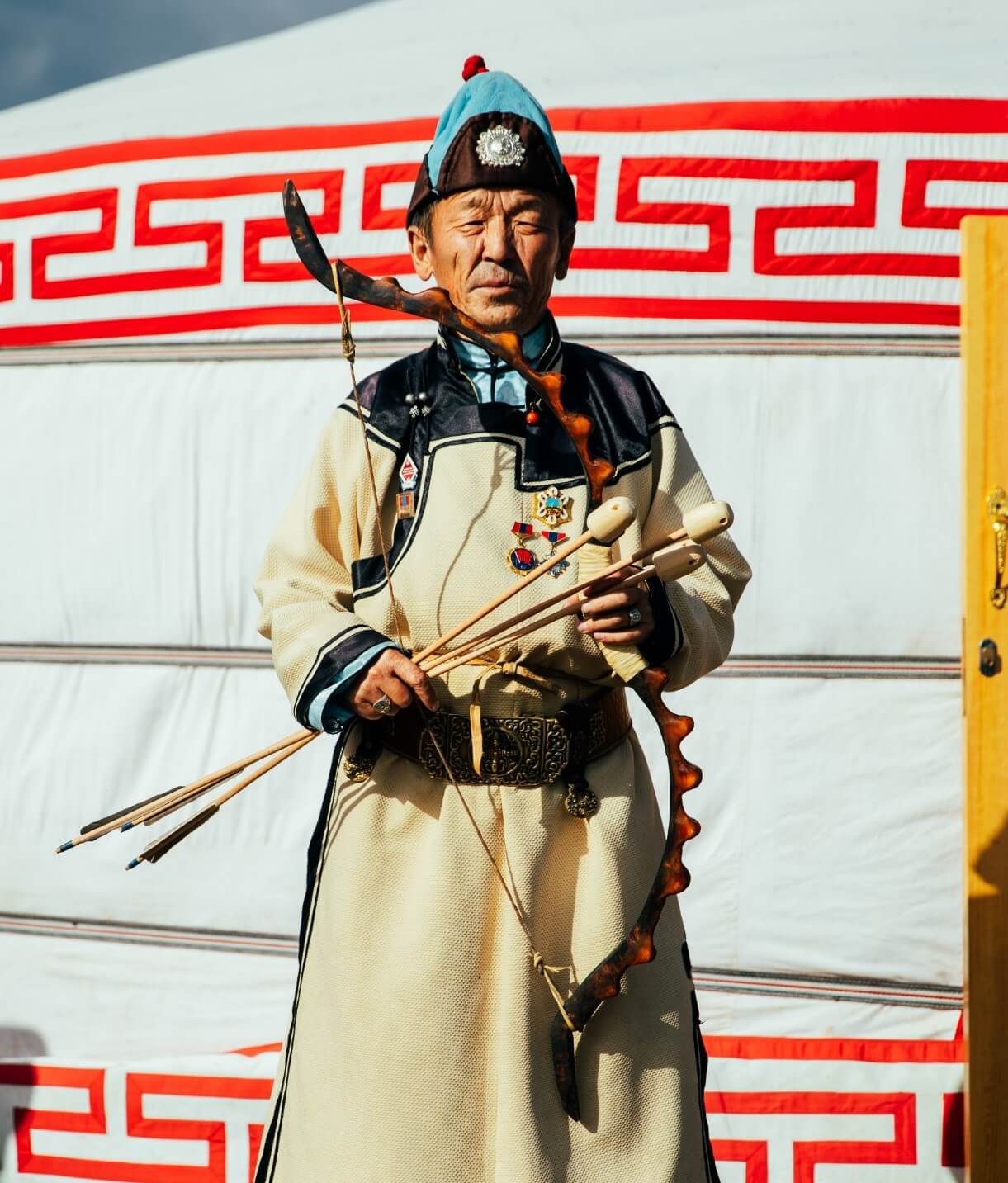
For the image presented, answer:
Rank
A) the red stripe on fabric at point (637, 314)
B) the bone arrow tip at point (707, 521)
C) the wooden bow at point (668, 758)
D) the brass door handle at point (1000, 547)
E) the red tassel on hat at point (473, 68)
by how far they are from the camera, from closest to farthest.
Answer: the bone arrow tip at point (707, 521), the wooden bow at point (668, 758), the red tassel on hat at point (473, 68), the brass door handle at point (1000, 547), the red stripe on fabric at point (637, 314)

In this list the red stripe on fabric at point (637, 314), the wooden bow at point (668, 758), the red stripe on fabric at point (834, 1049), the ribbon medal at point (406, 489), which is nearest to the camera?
the wooden bow at point (668, 758)

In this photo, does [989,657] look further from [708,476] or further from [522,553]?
[522,553]

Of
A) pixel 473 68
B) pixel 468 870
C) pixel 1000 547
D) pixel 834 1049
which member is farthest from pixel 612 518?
pixel 834 1049

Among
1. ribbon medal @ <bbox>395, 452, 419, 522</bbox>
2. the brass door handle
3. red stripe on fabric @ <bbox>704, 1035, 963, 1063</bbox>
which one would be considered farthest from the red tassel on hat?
red stripe on fabric @ <bbox>704, 1035, 963, 1063</bbox>

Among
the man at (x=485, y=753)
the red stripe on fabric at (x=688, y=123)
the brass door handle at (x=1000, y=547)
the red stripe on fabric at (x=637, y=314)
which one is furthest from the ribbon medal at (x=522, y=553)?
the red stripe on fabric at (x=688, y=123)

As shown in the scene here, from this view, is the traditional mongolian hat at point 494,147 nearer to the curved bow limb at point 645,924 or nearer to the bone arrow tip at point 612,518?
the bone arrow tip at point 612,518

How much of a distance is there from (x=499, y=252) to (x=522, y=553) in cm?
30

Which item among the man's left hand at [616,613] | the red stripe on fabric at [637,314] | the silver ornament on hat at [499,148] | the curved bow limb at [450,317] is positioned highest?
the red stripe on fabric at [637,314]

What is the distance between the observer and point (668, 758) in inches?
62.1

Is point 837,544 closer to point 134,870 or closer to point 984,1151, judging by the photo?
point 984,1151

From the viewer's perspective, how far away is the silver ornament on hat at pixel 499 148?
63.8 inches

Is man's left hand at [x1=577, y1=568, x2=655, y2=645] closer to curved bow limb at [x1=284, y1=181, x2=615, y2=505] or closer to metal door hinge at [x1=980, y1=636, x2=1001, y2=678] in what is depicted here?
curved bow limb at [x1=284, y1=181, x2=615, y2=505]

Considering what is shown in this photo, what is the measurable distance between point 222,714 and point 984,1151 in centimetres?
144

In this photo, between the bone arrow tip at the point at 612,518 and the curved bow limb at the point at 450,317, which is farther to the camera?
the curved bow limb at the point at 450,317
